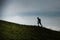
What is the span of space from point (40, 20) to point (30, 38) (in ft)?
16.5

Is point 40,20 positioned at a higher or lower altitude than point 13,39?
higher

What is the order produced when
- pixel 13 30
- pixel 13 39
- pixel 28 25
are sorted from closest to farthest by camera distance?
pixel 13 39, pixel 13 30, pixel 28 25

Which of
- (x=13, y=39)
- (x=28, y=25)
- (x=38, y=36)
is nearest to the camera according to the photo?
(x=13, y=39)

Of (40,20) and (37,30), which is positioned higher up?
(40,20)

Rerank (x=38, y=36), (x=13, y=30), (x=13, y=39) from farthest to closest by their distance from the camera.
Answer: (x=13, y=30) → (x=38, y=36) → (x=13, y=39)

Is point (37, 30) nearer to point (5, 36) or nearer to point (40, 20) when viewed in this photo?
point (40, 20)

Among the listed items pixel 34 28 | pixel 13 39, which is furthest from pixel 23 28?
pixel 13 39

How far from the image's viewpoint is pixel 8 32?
105ft

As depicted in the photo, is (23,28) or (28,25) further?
(28,25)

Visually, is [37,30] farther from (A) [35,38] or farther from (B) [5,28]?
(B) [5,28]

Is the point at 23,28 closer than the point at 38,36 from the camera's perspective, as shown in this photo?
No

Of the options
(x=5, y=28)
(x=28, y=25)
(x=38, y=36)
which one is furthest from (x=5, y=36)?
(x=28, y=25)

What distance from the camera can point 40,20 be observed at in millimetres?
32781

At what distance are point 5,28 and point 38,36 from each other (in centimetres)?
783
